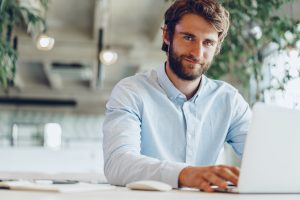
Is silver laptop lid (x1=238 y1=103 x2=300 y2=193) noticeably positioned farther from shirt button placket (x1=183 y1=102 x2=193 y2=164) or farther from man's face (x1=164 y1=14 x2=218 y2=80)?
man's face (x1=164 y1=14 x2=218 y2=80)

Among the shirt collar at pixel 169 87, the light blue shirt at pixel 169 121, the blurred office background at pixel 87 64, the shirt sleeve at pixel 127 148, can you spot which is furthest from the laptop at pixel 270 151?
the blurred office background at pixel 87 64

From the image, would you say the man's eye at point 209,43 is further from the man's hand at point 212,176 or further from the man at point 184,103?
the man's hand at point 212,176

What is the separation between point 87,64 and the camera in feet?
31.9

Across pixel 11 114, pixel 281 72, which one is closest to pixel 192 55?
pixel 281 72

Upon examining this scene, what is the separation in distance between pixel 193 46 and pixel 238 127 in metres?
0.39

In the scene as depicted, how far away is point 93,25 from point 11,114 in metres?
9.01

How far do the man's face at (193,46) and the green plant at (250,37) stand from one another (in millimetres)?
1387

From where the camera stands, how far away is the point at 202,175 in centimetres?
126

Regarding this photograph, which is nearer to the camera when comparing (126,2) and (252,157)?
(252,157)

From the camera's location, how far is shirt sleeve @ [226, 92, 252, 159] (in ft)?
6.52

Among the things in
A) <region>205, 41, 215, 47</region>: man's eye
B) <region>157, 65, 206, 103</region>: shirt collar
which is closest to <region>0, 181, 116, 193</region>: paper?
<region>157, 65, 206, 103</region>: shirt collar

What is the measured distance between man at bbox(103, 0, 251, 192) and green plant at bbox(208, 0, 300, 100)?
1358 millimetres

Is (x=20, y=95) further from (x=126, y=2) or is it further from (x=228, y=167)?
(x=228, y=167)

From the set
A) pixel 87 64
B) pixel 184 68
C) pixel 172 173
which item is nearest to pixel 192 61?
pixel 184 68
